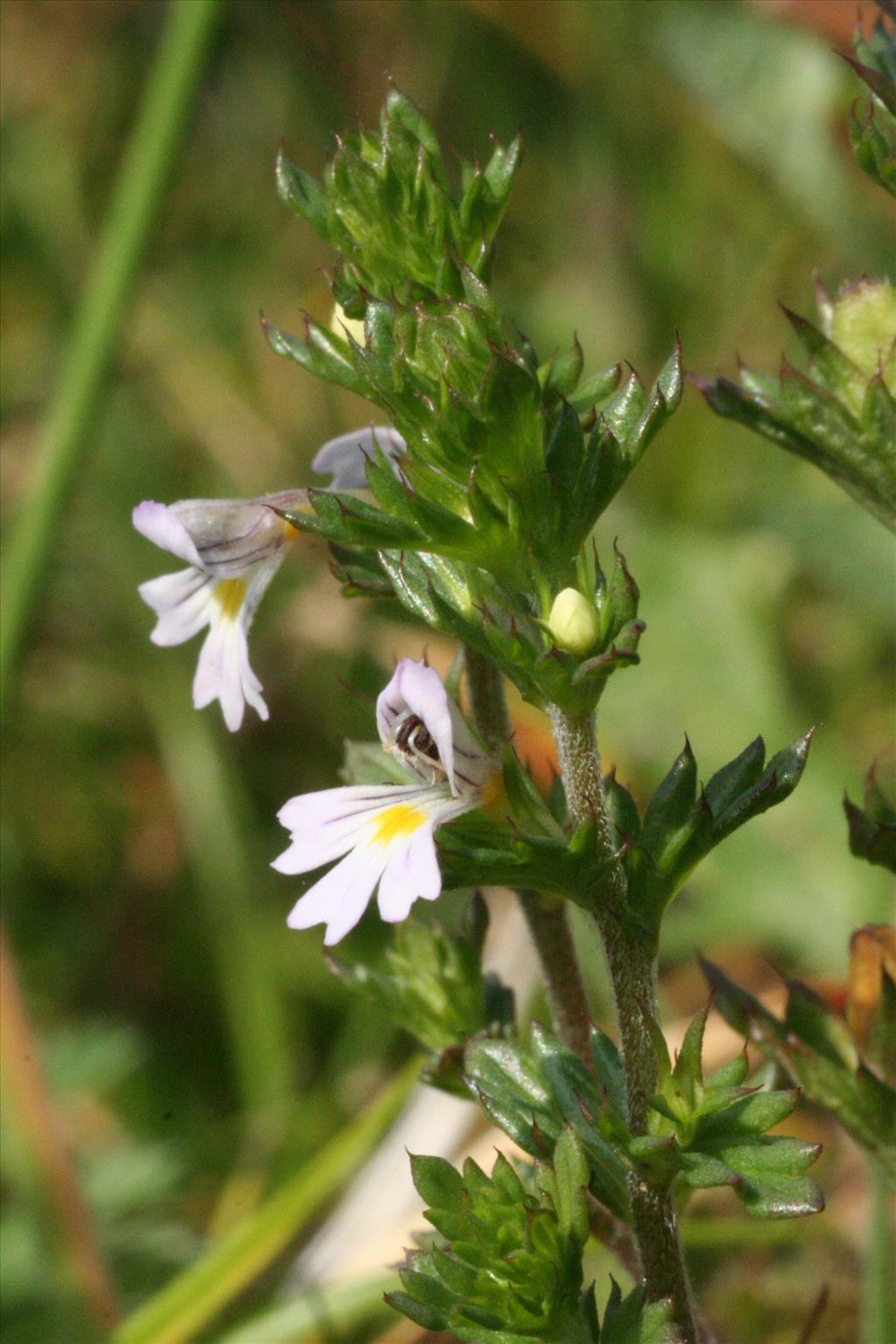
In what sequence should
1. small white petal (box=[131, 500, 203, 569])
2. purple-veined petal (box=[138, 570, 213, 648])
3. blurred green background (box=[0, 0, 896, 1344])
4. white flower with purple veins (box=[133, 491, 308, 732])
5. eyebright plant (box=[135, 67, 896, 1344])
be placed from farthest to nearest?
blurred green background (box=[0, 0, 896, 1344])
purple-veined petal (box=[138, 570, 213, 648])
white flower with purple veins (box=[133, 491, 308, 732])
small white petal (box=[131, 500, 203, 569])
eyebright plant (box=[135, 67, 896, 1344])

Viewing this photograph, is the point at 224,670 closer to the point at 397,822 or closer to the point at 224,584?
the point at 224,584

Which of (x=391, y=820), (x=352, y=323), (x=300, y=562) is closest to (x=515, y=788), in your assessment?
(x=391, y=820)

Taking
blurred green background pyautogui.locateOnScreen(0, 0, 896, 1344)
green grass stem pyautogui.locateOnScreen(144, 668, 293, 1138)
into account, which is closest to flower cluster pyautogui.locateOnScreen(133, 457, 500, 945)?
blurred green background pyautogui.locateOnScreen(0, 0, 896, 1344)

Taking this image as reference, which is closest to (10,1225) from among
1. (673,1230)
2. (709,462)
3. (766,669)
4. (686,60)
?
(673,1230)

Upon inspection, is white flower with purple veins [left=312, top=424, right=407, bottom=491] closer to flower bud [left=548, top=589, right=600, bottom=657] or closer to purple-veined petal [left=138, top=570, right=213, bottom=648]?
purple-veined petal [left=138, top=570, right=213, bottom=648]

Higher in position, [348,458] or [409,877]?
[348,458]
